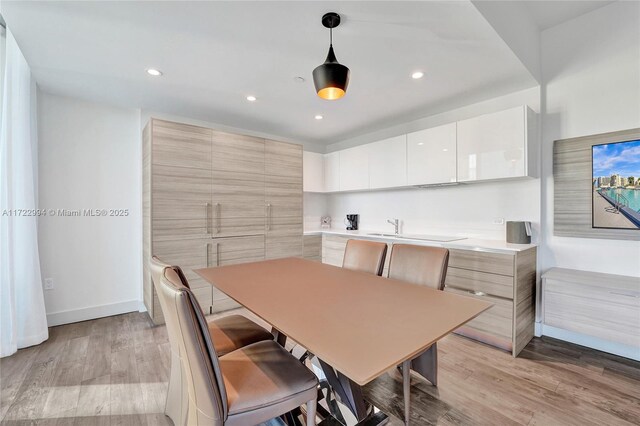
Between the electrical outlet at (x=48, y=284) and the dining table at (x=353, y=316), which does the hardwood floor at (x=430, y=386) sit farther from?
the electrical outlet at (x=48, y=284)

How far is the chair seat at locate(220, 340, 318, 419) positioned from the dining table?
7.6 inches

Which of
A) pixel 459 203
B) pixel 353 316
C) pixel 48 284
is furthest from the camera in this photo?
pixel 459 203

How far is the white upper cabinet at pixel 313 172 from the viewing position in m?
4.39

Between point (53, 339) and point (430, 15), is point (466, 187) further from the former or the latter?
point (53, 339)

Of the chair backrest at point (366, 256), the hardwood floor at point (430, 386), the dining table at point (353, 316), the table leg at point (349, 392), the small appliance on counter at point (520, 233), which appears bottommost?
the hardwood floor at point (430, 386)

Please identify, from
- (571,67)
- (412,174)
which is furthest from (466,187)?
(571,67)

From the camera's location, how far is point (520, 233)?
257 centimetres

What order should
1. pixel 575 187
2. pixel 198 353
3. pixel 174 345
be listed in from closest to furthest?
pixel 198 353 → pixel 174 345 → pixel 575 187

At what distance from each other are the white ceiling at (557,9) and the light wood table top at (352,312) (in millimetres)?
2679

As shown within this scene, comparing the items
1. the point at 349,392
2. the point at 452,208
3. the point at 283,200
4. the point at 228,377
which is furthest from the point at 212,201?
the point at 452,208

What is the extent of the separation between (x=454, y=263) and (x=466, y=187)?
1.02 metres

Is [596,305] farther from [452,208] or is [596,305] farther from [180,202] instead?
[180,202]

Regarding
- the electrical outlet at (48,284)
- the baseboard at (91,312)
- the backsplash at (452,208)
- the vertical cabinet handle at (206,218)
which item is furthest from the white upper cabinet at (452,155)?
the electrical outlet at (48,284)

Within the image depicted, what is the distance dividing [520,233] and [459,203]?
2.47 feet
